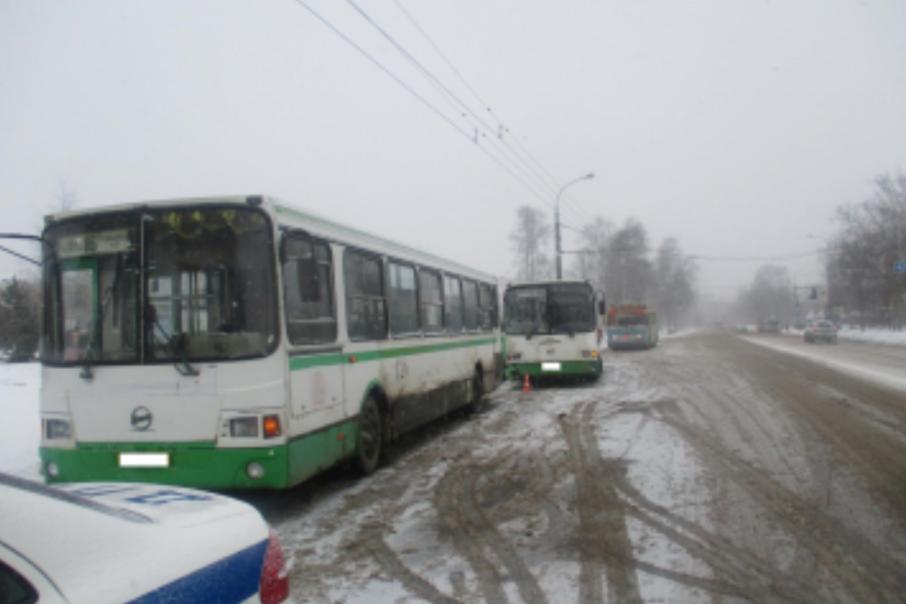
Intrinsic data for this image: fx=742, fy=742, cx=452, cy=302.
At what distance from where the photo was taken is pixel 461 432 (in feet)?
40.0

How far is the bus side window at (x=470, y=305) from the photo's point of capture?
14.0m

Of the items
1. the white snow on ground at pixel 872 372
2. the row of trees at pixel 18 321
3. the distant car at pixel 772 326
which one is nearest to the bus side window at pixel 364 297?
the white snow on ground at pixel 872 372

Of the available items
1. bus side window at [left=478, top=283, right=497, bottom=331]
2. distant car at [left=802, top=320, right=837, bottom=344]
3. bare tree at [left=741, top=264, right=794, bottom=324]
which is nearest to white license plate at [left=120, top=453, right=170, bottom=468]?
bus side window at [left=478, top=283, right=497, bottom=331]

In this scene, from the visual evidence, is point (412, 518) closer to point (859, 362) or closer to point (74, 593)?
point (74, 593)

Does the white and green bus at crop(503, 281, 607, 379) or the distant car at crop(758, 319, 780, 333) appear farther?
the distant car at crop(758, 319, 780, 333)

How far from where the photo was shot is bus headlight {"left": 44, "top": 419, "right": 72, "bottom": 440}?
658 cm

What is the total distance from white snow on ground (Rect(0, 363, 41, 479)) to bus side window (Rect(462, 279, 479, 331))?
720cm

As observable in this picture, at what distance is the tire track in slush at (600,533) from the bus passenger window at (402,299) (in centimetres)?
279

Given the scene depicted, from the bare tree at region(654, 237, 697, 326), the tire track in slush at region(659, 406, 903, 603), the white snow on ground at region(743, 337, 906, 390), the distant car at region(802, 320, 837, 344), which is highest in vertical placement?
the bare tree at region(654, 237, 697, 326)

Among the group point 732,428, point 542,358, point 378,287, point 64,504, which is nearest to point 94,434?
point 378,287

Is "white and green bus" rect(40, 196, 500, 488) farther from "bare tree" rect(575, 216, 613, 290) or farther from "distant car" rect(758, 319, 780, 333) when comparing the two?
"distant car" rect(758, 319, 780, 333)

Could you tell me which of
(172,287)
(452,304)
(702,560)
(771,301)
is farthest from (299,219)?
(771,301)

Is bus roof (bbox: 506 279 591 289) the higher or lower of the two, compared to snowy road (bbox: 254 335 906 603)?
higher

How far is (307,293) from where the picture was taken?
6.81 metres
